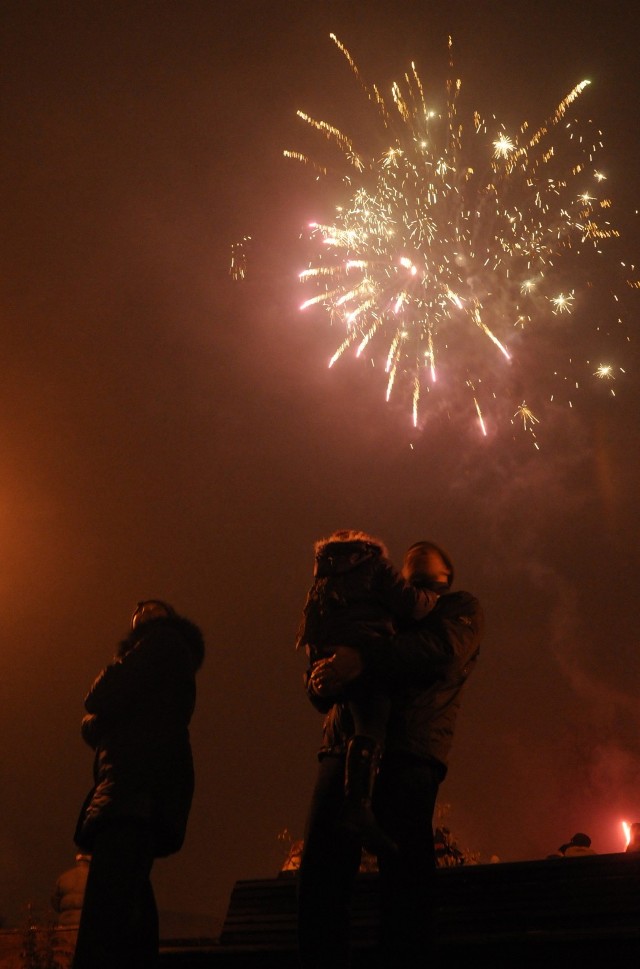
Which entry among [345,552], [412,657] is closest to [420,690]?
[412,657]

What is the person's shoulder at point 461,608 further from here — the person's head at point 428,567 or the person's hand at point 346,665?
the person's hand at point 346,665

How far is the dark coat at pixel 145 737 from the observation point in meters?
3.17

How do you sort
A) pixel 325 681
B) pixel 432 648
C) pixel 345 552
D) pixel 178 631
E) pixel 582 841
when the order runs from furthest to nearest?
pixel 582 841 < pixel 178 631 < pixel 345 552 < pixel 432 648 < pixel 325 681

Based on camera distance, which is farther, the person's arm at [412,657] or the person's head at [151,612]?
the person's head at [151,612]

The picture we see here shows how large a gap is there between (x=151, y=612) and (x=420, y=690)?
1.66 meters

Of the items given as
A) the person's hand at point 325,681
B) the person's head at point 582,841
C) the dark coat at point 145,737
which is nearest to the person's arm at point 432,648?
the person's hand at point 325,681

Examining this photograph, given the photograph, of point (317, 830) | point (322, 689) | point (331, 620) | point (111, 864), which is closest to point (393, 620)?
point (331, 620)

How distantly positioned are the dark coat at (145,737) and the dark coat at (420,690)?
2.57 feet

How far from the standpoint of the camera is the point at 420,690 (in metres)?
2.86

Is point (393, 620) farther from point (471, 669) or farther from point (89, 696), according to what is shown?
point (89, 696)

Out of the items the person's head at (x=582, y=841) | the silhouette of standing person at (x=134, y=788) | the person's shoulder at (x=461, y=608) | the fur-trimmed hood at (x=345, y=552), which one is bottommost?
the silhouette of standing person at (x=134, y=788)

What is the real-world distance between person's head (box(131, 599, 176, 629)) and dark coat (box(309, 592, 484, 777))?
4.08 ft

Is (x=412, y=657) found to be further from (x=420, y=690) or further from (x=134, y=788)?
(x=134, y=788)

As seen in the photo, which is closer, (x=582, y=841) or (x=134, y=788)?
(x=134, y=788)
